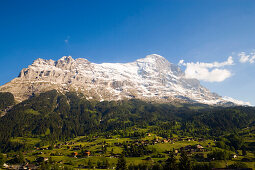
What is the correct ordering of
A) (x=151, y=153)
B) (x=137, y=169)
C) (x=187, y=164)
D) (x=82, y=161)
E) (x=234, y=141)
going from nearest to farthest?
(x=187, y=164)
(x=137, y=169)
(x=82, y=161)
(x=151, y=153)
(x=234, y=141)

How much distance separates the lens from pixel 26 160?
518ft

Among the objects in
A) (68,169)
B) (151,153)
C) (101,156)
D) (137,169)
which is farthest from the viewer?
(151,153)

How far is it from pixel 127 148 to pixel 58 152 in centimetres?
7610

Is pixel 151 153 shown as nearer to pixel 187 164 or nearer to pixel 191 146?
pixel 191 146

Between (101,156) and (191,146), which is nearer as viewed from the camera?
(101,156)

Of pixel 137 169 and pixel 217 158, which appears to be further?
pixel 217 158

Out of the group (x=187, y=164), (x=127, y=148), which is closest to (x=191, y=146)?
(x=127, y=148)

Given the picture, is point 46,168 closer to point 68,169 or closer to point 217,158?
point 68,169

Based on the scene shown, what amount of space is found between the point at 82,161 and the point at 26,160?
55904mm

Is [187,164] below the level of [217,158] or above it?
above

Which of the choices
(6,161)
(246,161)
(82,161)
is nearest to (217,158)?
(246,161)

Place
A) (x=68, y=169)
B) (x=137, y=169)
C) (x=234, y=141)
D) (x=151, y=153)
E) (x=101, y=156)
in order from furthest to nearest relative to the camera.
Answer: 1. (x=234, y=141)
2. (x=151, y=153)
3. (x=101, y=156)
4. (x=137, y=169)
5. (x=68, y=169)

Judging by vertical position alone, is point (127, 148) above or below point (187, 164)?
below

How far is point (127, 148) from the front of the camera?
188 meters
